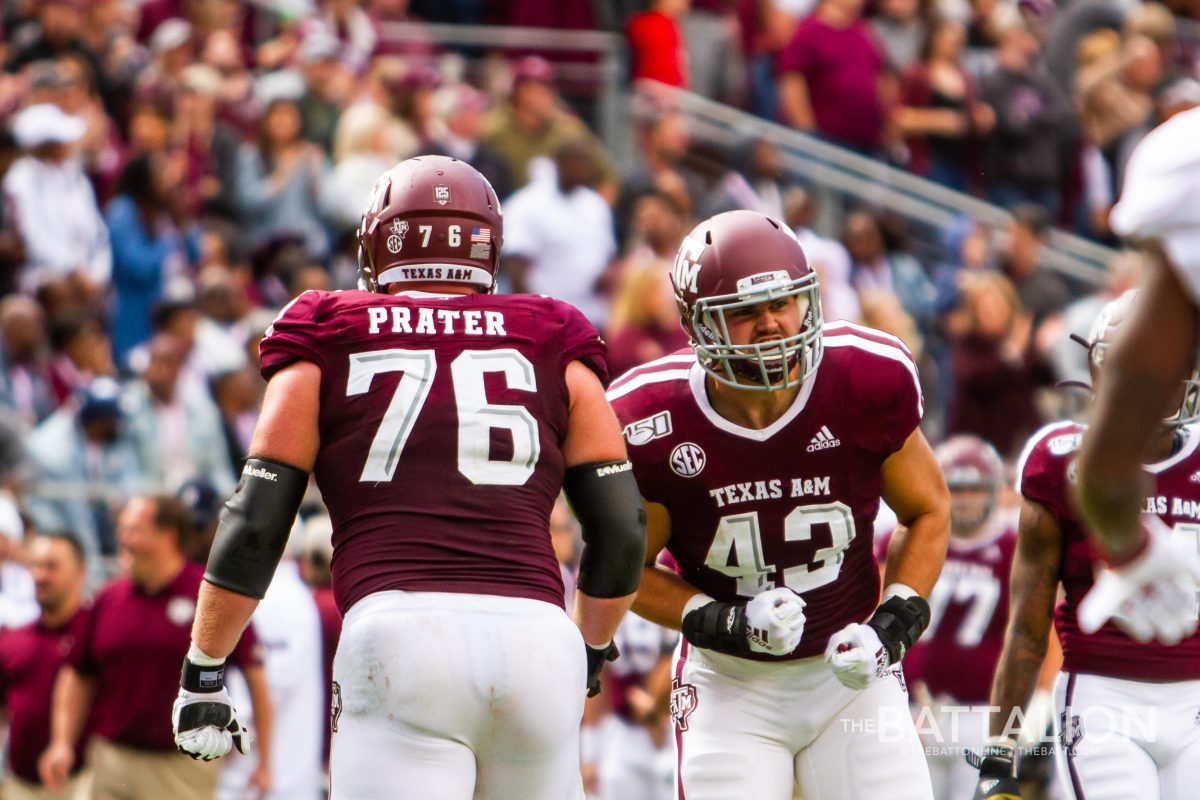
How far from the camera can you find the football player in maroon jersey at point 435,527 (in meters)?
4.40

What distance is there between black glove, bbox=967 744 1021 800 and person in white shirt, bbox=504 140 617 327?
6.81 m

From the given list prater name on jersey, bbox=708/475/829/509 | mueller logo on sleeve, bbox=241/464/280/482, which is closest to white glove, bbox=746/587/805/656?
prater name on jersey, bbox=708/475/829/509

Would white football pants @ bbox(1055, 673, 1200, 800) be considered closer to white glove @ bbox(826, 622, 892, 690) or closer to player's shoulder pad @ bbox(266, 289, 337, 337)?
white glove @ bbox(826, 622, 892, 690)

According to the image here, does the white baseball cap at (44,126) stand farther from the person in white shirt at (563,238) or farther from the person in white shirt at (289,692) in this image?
the person in white shirt at (289,692)

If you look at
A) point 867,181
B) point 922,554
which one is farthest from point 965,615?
point 867,181

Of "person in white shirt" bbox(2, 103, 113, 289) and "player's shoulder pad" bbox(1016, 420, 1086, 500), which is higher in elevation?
"person in white shirt" bbox(2, 103, 113, 289)

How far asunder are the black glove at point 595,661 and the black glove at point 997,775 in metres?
1.21

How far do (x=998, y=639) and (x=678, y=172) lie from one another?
563 centimetres

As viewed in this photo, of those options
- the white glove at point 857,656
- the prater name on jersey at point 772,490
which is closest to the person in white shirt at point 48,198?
the prater name on jersey at point 772,490

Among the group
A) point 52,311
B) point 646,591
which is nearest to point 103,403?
point 52,311

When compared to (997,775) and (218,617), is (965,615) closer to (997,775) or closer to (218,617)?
(997,775)

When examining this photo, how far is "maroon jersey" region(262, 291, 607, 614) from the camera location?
450 centimetres

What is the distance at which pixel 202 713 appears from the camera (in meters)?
4.62

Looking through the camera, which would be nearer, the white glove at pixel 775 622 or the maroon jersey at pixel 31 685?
the white glove at pixel 775 622
